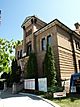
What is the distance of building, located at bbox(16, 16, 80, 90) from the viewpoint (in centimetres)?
2039

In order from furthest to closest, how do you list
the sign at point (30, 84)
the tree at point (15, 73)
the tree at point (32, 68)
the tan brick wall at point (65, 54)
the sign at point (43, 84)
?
the tree at point (15, 73) < the tree at point (32, 68) < the tan brick wall at point (65, 54) < the sign at point (30, 84) < the sign at point (43, 84)

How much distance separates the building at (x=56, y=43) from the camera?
20391 millimetres

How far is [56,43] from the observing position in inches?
806

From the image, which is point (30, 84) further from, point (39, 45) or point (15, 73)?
point (39, 45)

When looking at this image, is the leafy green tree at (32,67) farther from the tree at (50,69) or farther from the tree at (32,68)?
the tree at (50,69)

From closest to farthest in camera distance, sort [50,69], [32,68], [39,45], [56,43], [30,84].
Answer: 1. [50,69]
2. [30,84]
3. [56,43]
4. [32,68]
5. [39,45]

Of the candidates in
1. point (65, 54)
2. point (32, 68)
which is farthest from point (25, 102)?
point (65, 54)

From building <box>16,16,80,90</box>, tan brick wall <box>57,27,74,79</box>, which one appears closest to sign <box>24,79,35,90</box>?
building <box>16,16,80,90</box>

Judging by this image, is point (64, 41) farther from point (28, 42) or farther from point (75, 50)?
point (28, 42)

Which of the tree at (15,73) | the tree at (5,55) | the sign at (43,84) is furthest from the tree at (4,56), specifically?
the tree at (15,73)

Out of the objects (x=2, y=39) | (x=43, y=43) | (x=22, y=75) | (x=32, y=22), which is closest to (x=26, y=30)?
(x=32, y=22)

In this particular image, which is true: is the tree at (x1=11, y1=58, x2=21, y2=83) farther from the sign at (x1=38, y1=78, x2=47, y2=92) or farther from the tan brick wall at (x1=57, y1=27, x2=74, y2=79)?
the tan brick wall at (x1=57, y1=27, x2=74, y2=79)

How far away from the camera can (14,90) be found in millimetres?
19953

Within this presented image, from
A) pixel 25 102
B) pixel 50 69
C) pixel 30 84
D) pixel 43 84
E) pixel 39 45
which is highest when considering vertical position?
pixel 39 45
